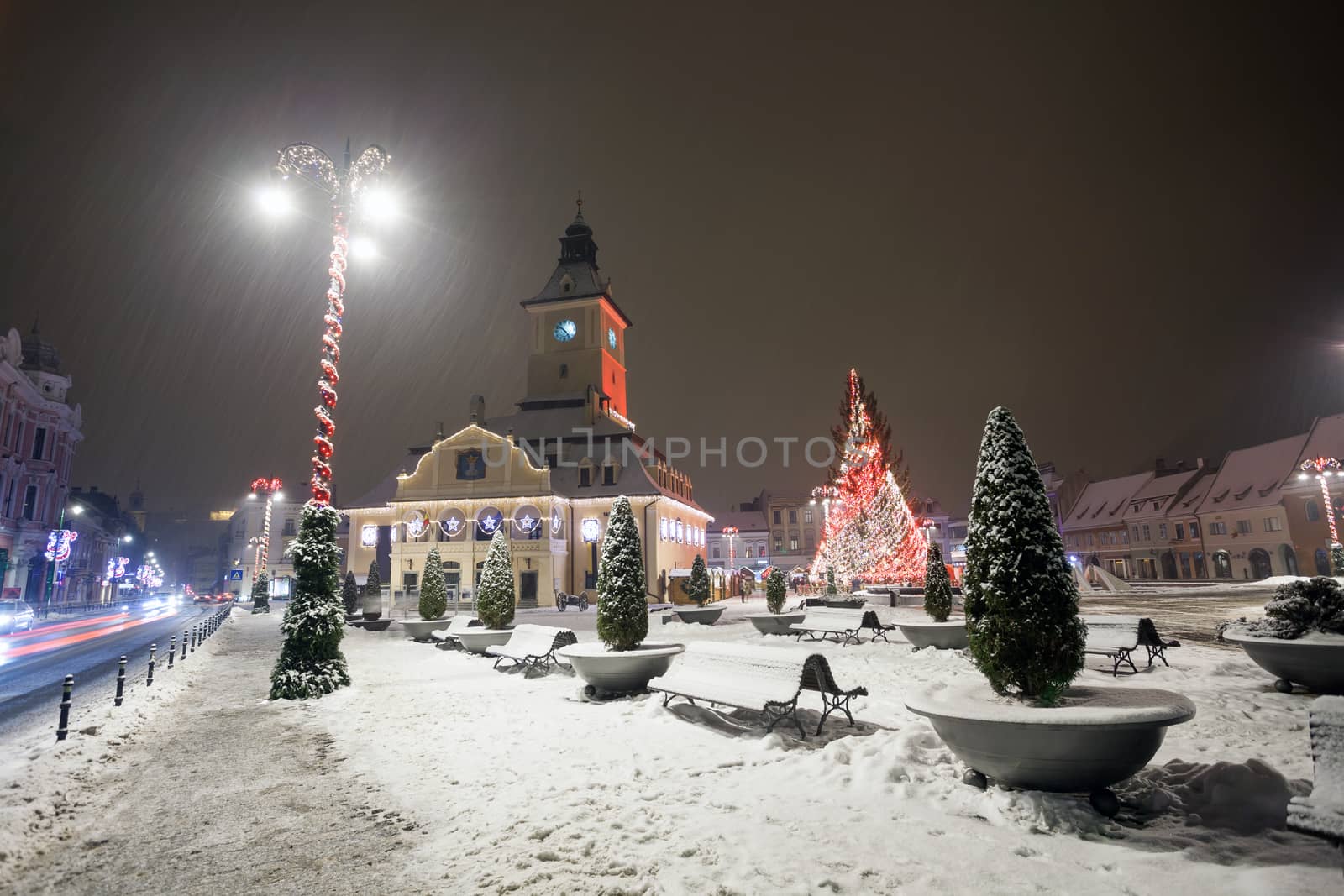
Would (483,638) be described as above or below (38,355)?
below

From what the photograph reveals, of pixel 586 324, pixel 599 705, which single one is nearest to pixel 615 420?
pixel 586 324

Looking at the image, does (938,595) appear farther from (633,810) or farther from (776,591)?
(633,810)

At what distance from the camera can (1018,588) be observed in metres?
6.44

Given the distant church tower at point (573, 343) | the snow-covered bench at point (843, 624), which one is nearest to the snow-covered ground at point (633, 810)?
the snow-covered bench at point (843, 624)

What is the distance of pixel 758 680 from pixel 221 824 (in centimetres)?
602

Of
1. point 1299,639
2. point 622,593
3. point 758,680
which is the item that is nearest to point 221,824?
point 758,680

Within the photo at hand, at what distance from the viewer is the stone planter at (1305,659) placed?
351 inches

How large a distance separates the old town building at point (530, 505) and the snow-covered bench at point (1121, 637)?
107 feet

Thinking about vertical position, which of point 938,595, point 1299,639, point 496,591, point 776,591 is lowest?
point 1299,639

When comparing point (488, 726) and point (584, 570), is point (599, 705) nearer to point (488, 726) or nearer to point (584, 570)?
point (488, 726)

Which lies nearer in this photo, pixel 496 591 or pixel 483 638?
pixel 483 638

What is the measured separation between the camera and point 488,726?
9.55 metres

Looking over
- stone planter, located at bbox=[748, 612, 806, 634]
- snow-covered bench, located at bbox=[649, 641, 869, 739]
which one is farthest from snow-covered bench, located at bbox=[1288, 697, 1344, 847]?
stone planter, located at bbox=[748, 612, 806, 634]

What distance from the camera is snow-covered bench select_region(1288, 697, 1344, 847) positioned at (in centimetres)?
417
